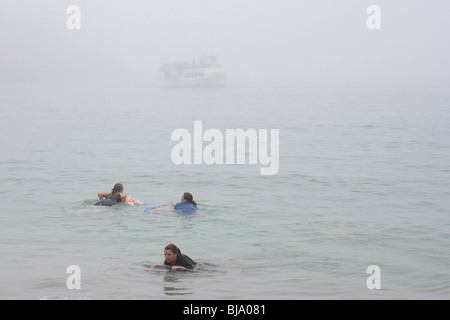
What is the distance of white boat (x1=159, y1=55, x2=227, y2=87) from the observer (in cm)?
13038

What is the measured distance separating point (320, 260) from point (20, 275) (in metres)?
7.98

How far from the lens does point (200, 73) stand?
433 ft

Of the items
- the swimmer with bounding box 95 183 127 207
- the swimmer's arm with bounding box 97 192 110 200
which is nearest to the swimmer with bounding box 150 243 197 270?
the swimmer with bounding box 95 183 127 207

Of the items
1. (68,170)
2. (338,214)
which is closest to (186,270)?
(338,214)

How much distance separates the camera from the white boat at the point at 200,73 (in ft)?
428

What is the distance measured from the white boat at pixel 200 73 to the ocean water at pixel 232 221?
79.8 metres

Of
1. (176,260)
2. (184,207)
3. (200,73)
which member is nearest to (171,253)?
(176,260)

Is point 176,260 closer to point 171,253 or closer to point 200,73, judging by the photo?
point 171,253

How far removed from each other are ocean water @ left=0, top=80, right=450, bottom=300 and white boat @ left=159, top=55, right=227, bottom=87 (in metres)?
79.8

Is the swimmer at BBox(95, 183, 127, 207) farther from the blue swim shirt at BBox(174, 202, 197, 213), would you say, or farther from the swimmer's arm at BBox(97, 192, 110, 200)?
the blue swim shirt at BBox(174, 202, 197, 213)

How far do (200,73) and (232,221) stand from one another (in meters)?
111

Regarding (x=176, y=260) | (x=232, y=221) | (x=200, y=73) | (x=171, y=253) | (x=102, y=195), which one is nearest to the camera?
(x=171, y=253)

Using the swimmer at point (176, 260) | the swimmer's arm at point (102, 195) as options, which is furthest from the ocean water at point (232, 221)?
the swimmer's arm at point (102, 195)
